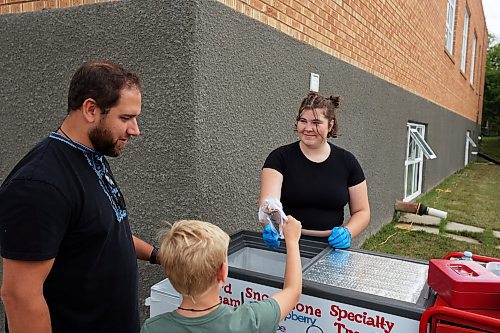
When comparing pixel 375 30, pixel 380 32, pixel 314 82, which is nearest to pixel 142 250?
pixel 314 82

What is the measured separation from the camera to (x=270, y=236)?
221cm

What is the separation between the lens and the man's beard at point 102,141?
1604 millimetres

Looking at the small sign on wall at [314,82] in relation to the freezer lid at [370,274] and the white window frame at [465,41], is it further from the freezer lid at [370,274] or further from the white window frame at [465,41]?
the white window frame at [465,41]

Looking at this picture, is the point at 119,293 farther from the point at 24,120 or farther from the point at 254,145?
the point at 24,120

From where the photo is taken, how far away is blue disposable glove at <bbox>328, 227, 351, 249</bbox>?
2305 millimetres

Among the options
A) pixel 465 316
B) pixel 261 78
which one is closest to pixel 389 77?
pixel 261 78

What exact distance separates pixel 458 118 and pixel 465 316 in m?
15.7

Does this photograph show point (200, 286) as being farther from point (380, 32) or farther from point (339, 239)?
point (380, 32)

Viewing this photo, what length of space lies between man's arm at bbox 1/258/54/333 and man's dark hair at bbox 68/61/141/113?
1.86ft

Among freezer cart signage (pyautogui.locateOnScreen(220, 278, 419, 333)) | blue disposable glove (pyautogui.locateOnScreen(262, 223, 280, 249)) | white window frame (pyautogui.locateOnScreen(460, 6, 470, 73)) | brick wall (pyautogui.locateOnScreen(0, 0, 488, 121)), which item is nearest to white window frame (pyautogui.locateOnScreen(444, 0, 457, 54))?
brick wall (pyautogui.locateOnScreen(0, 0, 488, 121))

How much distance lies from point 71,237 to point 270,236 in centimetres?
100

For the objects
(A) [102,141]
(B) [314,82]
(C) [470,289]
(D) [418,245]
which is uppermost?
(B) [314,82]

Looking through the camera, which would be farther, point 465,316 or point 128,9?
point 128,9

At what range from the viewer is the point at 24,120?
339cm
